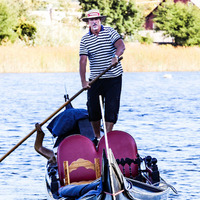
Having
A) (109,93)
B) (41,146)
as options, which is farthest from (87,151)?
(109,93)

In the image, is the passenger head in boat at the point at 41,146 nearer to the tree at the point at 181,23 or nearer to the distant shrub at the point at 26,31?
the distant shrub at the point at 26,31

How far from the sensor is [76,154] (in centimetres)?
540

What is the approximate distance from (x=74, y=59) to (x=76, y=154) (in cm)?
1699

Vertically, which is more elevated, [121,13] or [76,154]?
[76,154]

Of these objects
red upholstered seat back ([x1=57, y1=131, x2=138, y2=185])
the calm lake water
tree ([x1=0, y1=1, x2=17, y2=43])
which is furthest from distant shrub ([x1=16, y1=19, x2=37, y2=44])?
red upholstered seat back ([x1=57, y1=131, x2=138, y2=185])

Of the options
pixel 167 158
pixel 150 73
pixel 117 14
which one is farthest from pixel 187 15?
pixel 167 158

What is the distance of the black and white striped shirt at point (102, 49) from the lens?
20.7ft

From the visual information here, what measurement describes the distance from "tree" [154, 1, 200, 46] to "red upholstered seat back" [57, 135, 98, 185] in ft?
95.7

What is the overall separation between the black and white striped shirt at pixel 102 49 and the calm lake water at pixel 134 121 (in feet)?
4.54

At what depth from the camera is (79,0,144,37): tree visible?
34812 millimetres

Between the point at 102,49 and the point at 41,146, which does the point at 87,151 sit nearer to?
the point at 41,146

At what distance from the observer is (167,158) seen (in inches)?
341

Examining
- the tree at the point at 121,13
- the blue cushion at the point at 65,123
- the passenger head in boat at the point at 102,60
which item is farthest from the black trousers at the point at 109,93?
the tree at the point at 121,13

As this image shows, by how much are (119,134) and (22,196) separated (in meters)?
1.65
